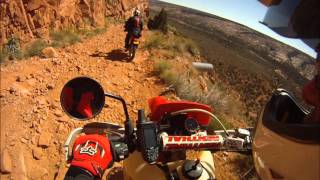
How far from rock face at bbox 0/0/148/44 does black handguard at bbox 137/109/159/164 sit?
12684 millimetres

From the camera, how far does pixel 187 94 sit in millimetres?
11359

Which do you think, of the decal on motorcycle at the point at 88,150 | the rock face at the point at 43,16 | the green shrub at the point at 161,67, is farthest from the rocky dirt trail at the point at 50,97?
the decal on motorcycle at the point at 88,150

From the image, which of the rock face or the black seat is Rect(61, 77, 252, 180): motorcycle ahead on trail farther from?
the rock face

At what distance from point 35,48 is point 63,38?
181cm

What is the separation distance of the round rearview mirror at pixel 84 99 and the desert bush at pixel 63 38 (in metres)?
12.4

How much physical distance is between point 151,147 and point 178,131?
424 mm

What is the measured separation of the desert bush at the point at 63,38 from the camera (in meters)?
14.7

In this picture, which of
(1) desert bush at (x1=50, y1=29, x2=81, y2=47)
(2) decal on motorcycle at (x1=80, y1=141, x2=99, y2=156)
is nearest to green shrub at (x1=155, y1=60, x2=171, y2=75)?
(1) desert bush at (x1=50, y1=29, x2=81, y2=47)

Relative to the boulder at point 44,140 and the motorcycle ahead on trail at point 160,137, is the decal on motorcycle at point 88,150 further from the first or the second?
the boulder at point 44,140

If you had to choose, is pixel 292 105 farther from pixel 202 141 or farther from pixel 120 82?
pixel 120 82


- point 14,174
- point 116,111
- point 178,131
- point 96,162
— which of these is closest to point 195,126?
point 178,131

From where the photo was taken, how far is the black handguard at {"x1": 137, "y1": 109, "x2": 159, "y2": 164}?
2.44 meters

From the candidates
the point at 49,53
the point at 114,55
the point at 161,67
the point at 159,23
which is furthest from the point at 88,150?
the point at 159,23

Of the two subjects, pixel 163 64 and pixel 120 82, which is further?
pixel 163 64
